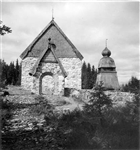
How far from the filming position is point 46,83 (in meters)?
10.8

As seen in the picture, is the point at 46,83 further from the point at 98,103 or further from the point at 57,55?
the point at 57,55

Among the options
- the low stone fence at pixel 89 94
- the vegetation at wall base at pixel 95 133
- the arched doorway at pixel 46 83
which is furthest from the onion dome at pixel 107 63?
the vegetation at wall base at pixel 95 133

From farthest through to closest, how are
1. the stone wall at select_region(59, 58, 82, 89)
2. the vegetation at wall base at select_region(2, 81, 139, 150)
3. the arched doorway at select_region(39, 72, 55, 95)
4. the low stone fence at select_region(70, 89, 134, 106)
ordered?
the stone wall at select_region(59, 58, 82, 89) < the arched doorway at select_region(39, 72, 55, 95) < the low stone fence at select_region(70, 89, 134, 106) < the vegetation at wall base at select_region(2, 81, 139, 150)

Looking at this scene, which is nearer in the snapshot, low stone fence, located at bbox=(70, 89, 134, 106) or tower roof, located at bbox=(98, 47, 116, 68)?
low stone fence, located at bbox=(70, 89, 134, 106)

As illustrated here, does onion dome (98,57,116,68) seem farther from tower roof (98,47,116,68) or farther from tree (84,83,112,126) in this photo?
tree (84,83,112,126)

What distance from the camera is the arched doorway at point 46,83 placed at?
10.6m

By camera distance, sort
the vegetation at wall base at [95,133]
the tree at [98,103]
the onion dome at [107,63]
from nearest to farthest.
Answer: the vegetation at wall base at [95,133], the tree at [98,103], the onion dome at [107,63]

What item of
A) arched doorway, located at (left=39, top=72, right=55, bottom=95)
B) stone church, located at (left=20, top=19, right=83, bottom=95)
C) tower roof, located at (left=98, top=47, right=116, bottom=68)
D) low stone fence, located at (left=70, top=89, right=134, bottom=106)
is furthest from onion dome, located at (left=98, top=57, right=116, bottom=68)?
arched doorway, located at (left=39, top=72, right=55, bottom=95)

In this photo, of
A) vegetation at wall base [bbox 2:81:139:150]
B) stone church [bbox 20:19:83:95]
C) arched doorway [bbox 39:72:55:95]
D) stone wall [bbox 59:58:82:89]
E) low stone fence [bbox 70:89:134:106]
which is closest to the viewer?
vegetation at wall base [bbox 2:81:139:150]

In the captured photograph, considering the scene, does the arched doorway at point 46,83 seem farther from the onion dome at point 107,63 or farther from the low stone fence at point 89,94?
the onion dome at point 107,63

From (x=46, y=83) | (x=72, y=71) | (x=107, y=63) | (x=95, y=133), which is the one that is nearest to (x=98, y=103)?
(x=95, y=133)

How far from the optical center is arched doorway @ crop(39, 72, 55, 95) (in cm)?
1061

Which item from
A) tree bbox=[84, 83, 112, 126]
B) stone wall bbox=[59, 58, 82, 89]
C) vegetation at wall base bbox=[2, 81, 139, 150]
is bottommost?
vegetation at wall base bbox=[2, 81, 139, 150]

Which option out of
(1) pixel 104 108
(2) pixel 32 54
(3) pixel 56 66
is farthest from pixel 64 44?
(1) pixel 104 108
